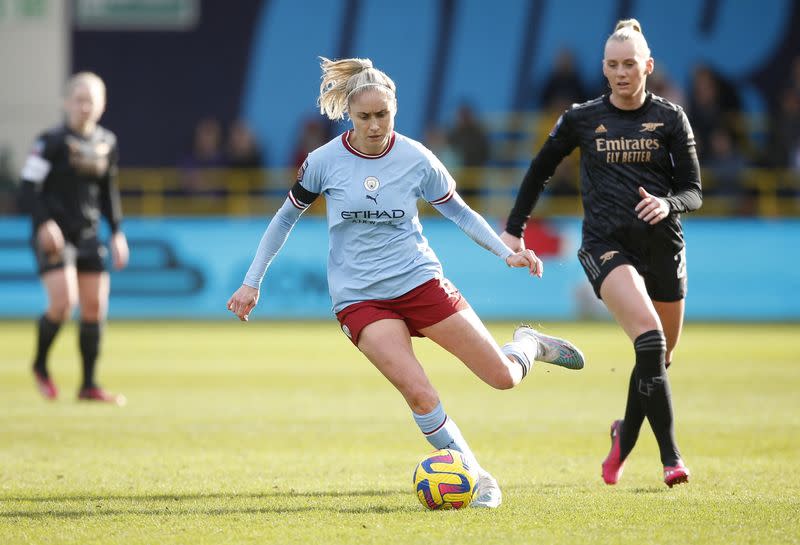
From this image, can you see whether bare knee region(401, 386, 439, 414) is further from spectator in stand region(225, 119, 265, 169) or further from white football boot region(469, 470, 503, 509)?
spectator in stand region(225, 119, 265, 169)

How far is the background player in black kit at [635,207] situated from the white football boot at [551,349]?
1.36 ft

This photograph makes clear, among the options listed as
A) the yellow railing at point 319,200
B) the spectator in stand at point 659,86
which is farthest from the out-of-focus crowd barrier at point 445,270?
the spectator in stand at point 659,86

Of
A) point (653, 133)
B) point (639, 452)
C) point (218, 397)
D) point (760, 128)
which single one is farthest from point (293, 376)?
point (760, 128)

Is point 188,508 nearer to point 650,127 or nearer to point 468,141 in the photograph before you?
point 650,127

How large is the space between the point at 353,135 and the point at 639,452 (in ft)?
10.6

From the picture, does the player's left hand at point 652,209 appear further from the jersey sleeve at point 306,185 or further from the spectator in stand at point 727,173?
the spectator in stand at point 727,173

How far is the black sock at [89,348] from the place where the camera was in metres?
11.8

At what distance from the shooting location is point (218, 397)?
12.3 meters

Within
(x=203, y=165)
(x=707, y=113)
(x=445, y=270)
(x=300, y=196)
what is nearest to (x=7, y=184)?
(x=203, y=165)

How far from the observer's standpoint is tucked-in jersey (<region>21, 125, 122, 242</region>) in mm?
11484

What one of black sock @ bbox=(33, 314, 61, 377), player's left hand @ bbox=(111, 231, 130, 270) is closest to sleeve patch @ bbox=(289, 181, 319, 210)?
player's left hand @ bbox=(111, 231, 130, 270)

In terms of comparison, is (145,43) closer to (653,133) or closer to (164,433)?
(164,433)

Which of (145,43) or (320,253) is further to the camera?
(145,43)

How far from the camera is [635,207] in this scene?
717 cm
